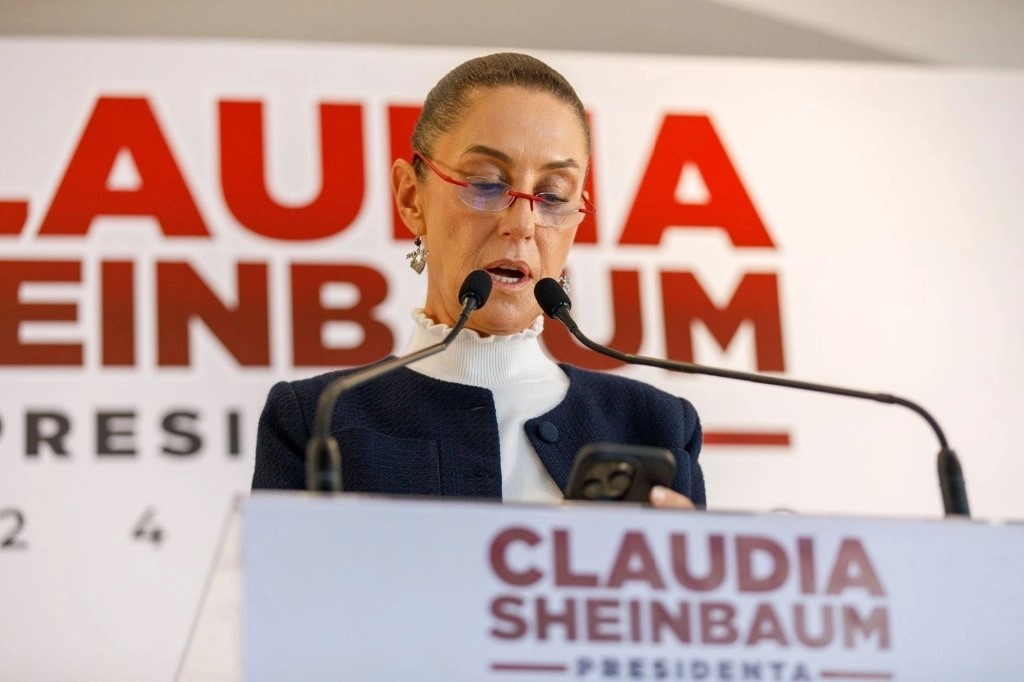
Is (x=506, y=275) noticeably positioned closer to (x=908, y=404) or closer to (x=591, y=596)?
(x=908, y=404)

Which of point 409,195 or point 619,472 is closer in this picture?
point 619,472

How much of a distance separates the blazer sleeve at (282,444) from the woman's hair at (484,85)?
0.40m

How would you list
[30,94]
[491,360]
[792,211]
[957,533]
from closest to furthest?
[957,533], [491,360], [30,94], [792,211]

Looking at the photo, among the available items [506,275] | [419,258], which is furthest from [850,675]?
[419,258]

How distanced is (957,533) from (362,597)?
1.50 ft

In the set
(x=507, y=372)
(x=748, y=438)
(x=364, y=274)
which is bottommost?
(x=507, y=372)

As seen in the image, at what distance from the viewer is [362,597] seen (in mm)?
1099

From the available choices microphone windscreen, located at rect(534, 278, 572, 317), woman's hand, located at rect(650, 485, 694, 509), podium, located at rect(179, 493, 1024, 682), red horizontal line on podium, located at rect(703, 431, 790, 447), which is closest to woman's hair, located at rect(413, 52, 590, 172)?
microphone windscreen, located at rect(534, 278, 572, 317)

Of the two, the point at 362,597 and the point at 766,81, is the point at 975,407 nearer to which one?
the point at 766,81

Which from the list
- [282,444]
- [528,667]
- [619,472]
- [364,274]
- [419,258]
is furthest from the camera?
[364,274]

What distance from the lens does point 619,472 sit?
1.32 metres

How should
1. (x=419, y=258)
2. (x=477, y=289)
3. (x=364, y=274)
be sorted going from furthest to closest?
(x=364, y=274)
(x=419, y=258)
(x=477, y=289)

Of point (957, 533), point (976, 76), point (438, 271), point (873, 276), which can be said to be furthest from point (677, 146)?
point (957, 533)

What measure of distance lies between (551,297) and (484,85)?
0.40 metres
